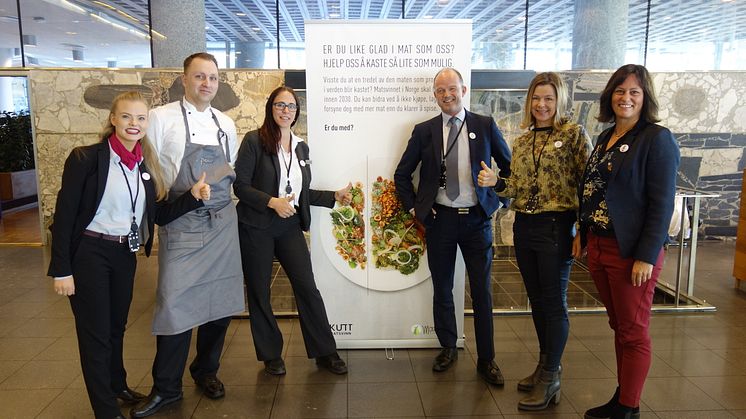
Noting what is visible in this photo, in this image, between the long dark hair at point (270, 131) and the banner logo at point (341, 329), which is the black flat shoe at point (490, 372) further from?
the long dark hair at point (270, 131)

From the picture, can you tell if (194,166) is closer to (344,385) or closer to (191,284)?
(191,284)

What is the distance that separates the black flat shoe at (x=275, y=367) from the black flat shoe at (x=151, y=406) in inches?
23.2

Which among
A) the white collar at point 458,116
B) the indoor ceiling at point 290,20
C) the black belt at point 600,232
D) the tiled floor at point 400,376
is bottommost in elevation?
the tiled floor at point 400,376

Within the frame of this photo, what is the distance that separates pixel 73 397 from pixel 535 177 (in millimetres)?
2769

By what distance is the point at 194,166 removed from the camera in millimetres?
2717

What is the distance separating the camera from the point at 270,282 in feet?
10.7

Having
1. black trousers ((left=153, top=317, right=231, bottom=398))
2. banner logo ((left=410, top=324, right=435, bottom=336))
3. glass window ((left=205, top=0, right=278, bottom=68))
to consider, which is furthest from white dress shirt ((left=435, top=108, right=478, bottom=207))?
glass window ((left=205, top=0, right=278, bottom=68))

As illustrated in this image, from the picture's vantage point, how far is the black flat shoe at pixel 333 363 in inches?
130

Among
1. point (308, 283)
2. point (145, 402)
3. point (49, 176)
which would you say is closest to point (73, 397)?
point (145, 402)

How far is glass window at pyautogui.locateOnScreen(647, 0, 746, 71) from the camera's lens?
290 inches

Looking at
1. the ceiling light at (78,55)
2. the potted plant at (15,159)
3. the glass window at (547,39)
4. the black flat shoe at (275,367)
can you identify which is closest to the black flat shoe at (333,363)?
the black flat shoe at (275,367)

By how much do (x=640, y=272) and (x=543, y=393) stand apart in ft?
2.96

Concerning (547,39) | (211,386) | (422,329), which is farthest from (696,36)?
(211,386)

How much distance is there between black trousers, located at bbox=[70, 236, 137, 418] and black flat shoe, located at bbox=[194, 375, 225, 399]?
51 centimetres
